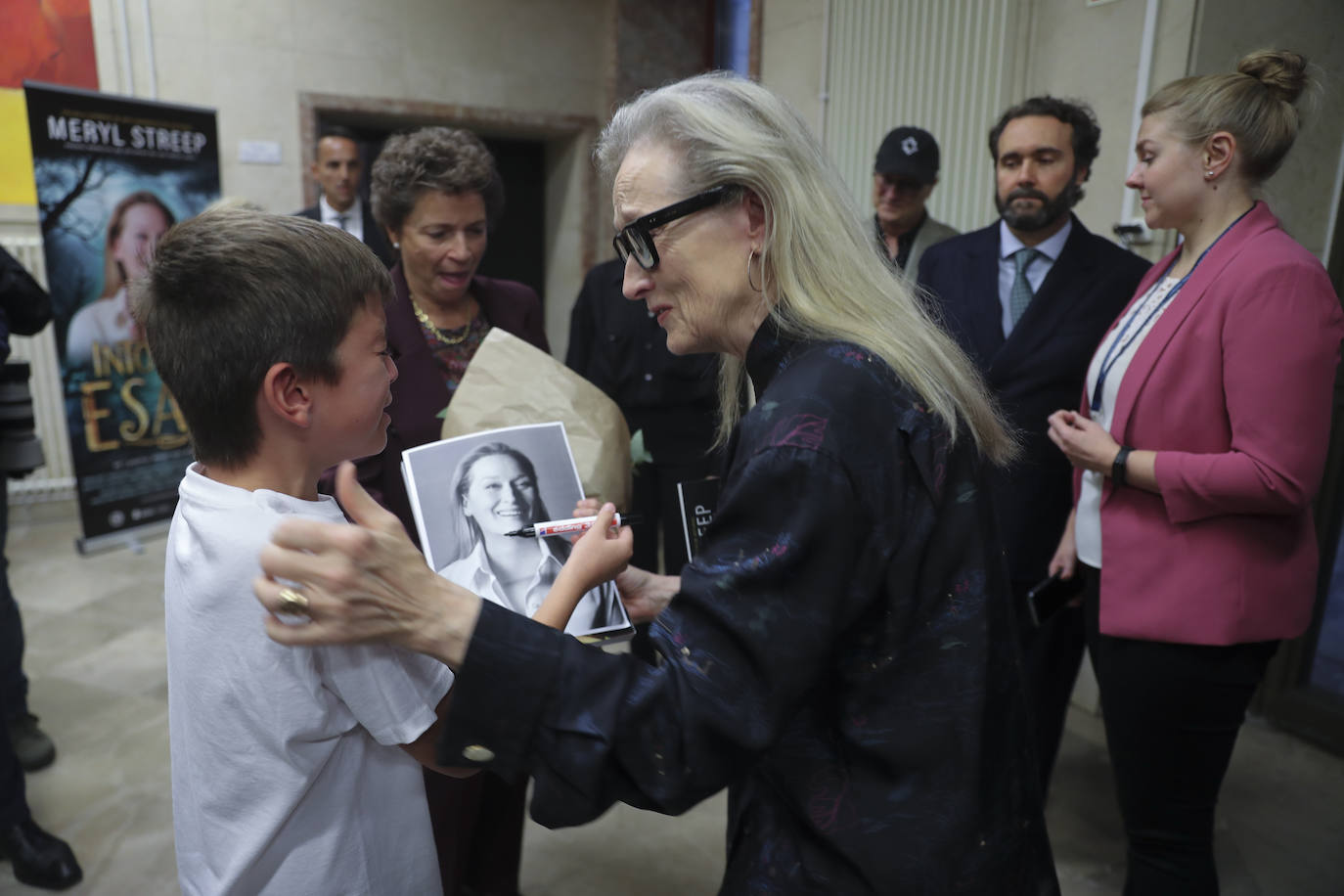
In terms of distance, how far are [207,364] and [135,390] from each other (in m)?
3.75

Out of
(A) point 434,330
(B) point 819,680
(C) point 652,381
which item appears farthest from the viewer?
(C) point 652,381

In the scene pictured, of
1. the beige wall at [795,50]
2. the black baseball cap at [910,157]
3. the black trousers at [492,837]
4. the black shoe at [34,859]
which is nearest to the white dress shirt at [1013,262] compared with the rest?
the black baseball cap at [910,157]

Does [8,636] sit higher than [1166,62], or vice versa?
[1166,62]

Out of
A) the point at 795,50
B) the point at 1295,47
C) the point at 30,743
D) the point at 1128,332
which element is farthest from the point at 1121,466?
the point at 795,50

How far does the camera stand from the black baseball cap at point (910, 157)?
3.03m

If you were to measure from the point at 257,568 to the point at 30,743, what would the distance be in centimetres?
252

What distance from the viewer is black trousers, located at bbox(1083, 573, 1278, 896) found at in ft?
5.02

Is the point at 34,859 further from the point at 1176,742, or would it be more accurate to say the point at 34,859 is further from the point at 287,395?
the point at 1176,742

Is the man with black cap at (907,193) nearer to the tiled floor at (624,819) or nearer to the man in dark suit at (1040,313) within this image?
the man in dark suit at (1040,313)

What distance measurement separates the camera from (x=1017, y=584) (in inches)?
89.3

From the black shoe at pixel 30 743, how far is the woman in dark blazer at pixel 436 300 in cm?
164

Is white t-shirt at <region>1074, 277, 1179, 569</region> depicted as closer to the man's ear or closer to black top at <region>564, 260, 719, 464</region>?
black top at <region>564, 260, 719, 464</region>

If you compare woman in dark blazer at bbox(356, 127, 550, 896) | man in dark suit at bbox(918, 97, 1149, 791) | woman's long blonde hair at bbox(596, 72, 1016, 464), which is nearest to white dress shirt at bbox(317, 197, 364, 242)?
woman in dark blazer at bbox(356, 127, 550, 896)

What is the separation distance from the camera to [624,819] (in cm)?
253
